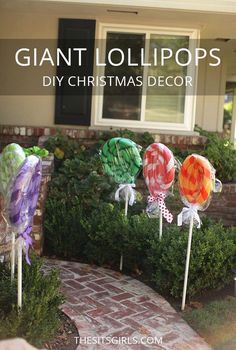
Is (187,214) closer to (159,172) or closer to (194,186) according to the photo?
(194,186)

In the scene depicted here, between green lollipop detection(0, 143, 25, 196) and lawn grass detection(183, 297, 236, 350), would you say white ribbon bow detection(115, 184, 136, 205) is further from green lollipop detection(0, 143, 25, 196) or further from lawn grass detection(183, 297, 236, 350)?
green lollipop detection(0, 143, 25, 196)

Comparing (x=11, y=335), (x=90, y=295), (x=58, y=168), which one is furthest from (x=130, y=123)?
(x=11, y=335)

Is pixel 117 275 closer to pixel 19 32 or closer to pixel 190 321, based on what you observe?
pixel 190 321

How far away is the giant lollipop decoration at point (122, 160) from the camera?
15.5 ft

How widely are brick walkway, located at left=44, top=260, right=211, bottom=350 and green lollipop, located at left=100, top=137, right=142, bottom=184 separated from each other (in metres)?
1.07

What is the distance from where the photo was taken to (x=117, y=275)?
491 cm

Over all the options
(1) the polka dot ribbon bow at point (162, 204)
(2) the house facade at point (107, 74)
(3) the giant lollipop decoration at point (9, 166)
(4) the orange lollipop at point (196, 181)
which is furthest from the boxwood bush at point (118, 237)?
(3) the giant lollipop decoration at point (9, 166)

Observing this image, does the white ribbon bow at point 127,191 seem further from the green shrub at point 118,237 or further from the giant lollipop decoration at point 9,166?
the giant lollipop decoration at point 9,166

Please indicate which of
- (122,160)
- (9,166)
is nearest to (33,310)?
(9,166)

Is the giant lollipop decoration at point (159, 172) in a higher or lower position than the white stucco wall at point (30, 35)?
lower

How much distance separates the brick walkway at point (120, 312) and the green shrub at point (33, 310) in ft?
1.07

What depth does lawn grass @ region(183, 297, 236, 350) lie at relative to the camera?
361cm

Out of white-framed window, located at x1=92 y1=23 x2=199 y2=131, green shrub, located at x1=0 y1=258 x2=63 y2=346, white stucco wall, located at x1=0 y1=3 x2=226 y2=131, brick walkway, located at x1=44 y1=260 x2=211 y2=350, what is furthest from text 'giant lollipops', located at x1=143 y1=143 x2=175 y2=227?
white stucco wall, located at x1=0 y1=3 x2=226 y2=131

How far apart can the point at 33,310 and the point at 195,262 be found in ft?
5.59
